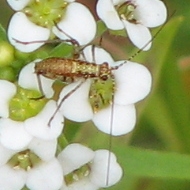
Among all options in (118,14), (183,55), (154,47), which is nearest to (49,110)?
(118,14)

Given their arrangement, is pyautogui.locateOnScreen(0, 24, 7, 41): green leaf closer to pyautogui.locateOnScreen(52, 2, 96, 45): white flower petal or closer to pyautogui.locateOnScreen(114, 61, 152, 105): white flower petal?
pyautogui.locateOnScreen(52, 2, 96, 45): white flower petal

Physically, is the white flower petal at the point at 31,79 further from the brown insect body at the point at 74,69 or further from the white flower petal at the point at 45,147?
the white flower petal at the point at 45,147

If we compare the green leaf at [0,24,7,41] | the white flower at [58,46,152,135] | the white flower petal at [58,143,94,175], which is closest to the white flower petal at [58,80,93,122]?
the white flower at [58,46,152,135]

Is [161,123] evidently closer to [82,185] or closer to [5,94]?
[82,185]

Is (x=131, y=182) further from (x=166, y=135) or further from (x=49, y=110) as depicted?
(x=49, y=110)

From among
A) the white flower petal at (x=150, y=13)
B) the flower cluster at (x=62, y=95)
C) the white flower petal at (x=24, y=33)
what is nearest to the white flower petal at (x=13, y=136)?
the flower cluster at (x=62, y=95)

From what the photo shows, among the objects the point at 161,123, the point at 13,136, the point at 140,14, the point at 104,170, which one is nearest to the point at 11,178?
the point at 13,136

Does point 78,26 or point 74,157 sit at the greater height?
point 78,26
